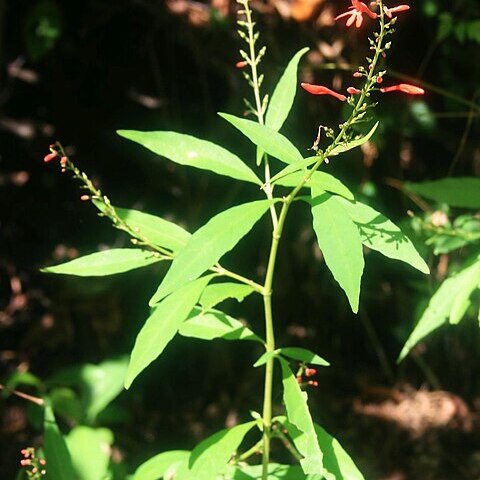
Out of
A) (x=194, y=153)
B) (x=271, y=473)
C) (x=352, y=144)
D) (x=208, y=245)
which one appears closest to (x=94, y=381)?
(x=271, y=473)

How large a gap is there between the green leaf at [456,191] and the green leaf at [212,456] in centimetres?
83

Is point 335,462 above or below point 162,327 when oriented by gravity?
below

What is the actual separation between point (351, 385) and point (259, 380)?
48cm

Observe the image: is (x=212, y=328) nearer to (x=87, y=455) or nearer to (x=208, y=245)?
(x=208, y=245)

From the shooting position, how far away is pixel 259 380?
3043mm

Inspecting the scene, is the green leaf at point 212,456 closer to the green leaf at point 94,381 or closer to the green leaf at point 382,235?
the green leaf at point 382,235

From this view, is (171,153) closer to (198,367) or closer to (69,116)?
(69,116)

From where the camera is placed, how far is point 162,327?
119 centimetres

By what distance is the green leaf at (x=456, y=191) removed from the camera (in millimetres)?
1819

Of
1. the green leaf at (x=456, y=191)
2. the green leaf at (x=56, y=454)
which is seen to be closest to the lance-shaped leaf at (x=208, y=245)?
the green leaf at (x=56, y=454)

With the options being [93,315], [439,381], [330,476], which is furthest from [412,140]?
[330,476]

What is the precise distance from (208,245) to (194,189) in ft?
6.05

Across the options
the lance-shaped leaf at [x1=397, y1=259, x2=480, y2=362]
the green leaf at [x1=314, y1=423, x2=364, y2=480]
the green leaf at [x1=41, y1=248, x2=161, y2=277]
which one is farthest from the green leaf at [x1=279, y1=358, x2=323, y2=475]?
the lance-shaped leaf at [x1=397, y1=259, x2=480, y2=362]

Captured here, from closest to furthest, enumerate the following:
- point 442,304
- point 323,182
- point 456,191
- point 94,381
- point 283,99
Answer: point 323,182, point 283,99, point 442,304, point 456,191, point 94,381
